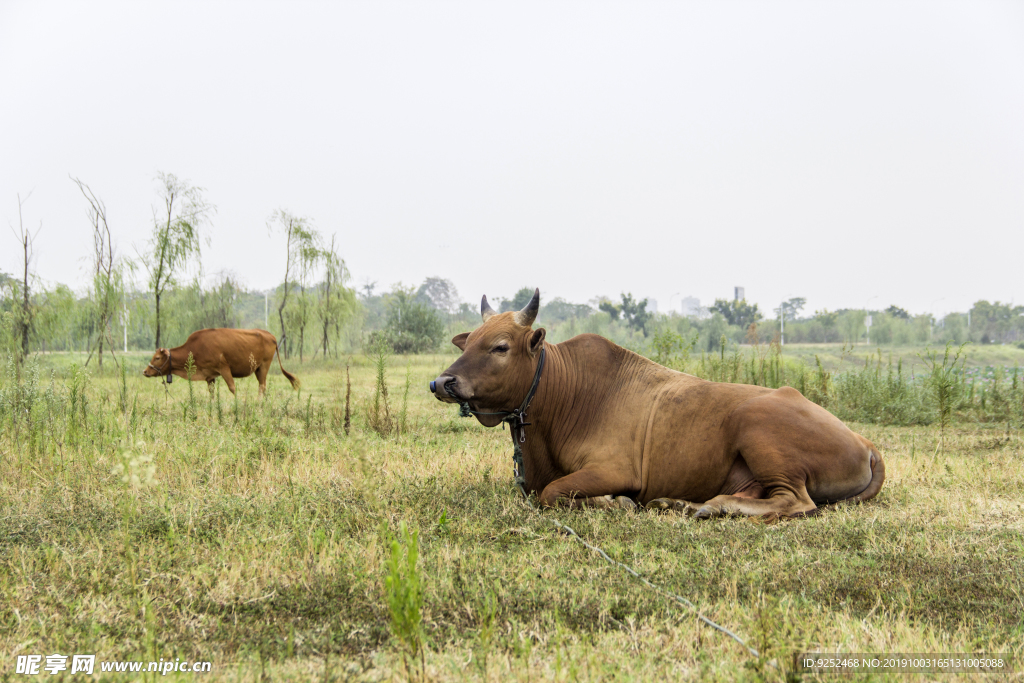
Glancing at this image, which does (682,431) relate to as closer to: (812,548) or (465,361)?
(812,548)

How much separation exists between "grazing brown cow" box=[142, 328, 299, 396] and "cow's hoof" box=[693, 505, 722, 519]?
→ 8985 millimetres

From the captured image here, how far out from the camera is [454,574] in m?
3.02

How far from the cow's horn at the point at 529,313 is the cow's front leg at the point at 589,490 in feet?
3.66

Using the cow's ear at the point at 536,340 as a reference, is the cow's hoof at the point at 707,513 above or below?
below

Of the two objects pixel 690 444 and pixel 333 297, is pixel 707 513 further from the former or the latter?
pixel 333 297

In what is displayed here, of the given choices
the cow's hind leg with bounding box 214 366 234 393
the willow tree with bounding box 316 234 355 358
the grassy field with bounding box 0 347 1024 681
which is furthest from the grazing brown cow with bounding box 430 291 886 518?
the willow tree with bounding box 316 234 355 358

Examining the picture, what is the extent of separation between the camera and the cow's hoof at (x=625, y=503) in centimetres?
430

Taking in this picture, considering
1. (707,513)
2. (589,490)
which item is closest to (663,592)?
(707,513)

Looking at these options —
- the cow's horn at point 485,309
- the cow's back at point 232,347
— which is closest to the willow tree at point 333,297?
the cow's back at point 232,347

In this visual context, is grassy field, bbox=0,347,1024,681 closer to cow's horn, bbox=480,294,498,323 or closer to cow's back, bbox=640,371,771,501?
cow's back, bbox=640,371,771,501

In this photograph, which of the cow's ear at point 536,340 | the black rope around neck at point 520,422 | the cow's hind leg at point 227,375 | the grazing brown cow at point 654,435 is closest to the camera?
the grazing brown cow at point 654,435

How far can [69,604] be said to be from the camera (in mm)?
2715

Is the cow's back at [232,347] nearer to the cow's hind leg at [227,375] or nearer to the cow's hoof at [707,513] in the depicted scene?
the cow's hind leg at [227,375]

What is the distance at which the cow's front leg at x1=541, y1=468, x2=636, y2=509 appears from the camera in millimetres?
4273
